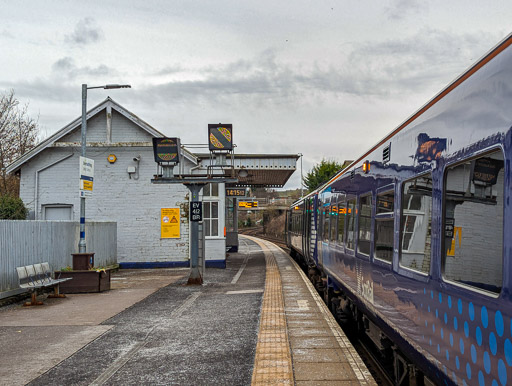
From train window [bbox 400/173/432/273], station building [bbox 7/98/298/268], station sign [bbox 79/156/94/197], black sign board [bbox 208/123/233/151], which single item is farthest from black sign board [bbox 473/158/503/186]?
station building [bbox 7/98/298/268]

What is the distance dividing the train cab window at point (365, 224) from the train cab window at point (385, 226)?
0.49 meters

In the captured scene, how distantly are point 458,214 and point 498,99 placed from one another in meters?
0.84

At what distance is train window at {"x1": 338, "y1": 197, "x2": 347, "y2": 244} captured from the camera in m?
9.19

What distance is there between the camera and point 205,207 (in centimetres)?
2167

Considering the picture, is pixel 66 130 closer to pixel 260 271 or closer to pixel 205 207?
pixel 205 207

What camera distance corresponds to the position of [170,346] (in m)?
7.69

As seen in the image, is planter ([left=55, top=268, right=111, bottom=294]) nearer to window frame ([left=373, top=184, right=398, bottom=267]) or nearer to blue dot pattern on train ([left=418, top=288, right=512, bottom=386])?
window frame ([left=373, top=184, right=398, bottom=267])

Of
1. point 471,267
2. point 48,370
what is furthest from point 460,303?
point 48,370

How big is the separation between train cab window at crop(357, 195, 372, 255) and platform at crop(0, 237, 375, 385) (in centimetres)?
121

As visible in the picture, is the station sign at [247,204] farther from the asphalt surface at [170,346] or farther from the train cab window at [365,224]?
the train cab window at [365,224]

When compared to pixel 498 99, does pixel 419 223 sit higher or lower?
lower

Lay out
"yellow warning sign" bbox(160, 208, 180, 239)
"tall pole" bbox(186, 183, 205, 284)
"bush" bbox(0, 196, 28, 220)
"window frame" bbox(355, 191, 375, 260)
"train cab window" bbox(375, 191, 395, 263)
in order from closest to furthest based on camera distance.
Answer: "train cab window" bbox(375, 191, 395, 263), "window frame" bbox(355, 191, 375, 260), "tall pole" bbox(186, 183, 205, 284), "yellow warning sign" bbox(160, 208, 180, 239), "bush" bbox(0, 196, 28, 220)

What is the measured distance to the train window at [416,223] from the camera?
416 cm

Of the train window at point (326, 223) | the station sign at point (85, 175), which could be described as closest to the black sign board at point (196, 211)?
the station sign at point (85, 175)
